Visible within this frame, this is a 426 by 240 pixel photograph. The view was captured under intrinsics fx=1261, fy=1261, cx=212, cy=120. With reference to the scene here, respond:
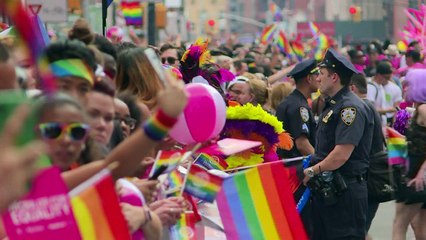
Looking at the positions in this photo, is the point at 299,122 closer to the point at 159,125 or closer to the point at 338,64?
the point at 338,64

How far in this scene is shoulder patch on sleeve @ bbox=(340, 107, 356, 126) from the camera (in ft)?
28.1

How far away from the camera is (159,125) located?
12.3 feet

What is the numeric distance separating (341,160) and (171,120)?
488 centimetres

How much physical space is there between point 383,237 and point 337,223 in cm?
342

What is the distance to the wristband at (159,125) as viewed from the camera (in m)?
3.74

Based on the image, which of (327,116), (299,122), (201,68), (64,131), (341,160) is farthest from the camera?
(299,122)

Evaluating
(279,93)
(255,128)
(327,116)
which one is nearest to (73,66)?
(255,128)

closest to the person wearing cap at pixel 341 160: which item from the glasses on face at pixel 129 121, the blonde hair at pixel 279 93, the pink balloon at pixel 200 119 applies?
the blonde hair at pixel 279 93

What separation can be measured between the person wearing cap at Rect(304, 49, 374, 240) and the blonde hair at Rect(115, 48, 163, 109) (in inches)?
126

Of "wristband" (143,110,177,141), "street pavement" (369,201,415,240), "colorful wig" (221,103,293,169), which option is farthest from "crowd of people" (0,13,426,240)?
"street pavement" (369,201,415,240)

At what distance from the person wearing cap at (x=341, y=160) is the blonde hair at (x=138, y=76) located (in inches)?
126

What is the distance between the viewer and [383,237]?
12031mm

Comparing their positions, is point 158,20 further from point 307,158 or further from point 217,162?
point 217,162

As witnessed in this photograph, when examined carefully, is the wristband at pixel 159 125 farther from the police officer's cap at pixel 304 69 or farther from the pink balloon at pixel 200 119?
the police officer's cap at pixel 304 69
